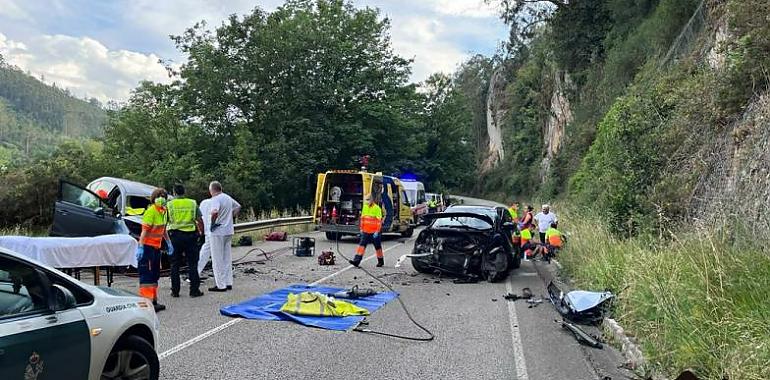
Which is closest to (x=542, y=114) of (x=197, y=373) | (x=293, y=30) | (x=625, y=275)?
(x=293, y=30)

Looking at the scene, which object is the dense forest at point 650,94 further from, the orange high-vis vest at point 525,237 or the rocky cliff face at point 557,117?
the orange high-vis vest at point 525,237

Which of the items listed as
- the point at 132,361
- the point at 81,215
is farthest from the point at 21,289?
the point at 81,215

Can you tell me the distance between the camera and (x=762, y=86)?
1080cm

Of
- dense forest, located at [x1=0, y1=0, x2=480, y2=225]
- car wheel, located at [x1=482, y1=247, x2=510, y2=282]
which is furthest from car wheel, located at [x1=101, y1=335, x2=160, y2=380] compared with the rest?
dense forest, located at [x1=0, y1=0, x2=480, y2=225]

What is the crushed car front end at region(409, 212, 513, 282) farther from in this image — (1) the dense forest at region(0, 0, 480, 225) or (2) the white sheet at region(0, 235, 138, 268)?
(1) the dense forest at region(0, 0, 480, 225)

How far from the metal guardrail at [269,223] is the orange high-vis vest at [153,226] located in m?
9.72

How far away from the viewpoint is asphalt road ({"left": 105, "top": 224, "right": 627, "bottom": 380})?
596 centimetres

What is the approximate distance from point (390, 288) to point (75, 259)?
5.32 metres

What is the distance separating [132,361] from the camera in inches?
181

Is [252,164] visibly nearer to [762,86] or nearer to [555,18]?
[555,18]

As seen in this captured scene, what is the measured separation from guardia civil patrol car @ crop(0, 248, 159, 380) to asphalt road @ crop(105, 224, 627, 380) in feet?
4.15

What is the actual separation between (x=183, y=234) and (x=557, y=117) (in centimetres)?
3511

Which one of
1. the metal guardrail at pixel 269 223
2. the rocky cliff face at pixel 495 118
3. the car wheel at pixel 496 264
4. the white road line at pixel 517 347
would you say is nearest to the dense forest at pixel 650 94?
A: the car wheel at pixel 496 264

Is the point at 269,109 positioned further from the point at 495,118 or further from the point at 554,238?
the point at 495,118
